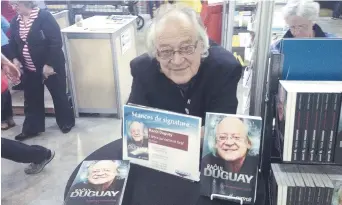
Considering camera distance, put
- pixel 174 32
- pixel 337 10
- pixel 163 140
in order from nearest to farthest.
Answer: pixel 163 140, pixel 174 32, pixel 337 10

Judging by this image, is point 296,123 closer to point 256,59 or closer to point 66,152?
point 256,59

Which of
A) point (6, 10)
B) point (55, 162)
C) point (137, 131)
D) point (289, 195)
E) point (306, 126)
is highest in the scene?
point (6, 10)

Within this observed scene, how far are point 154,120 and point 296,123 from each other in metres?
0.49

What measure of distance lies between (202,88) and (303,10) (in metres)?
1.23

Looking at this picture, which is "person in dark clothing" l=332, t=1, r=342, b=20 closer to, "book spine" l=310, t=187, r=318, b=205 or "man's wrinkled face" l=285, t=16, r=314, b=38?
"man's wrinkled face" l=285, t=16, r=314, b=38

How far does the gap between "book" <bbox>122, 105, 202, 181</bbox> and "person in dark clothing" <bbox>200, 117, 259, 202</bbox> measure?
8 cm

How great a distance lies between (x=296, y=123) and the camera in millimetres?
1101

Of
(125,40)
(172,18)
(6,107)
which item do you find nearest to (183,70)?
(172,18)

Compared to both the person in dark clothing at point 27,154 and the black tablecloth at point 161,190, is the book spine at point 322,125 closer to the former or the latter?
the black tablecloth at point 161,190

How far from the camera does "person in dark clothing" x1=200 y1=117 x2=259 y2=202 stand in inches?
45.1

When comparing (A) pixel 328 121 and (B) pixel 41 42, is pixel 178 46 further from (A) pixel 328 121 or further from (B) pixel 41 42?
(B) pixel 41 42

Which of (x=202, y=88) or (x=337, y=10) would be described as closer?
(x=202, y=88)

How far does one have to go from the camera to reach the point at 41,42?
3.15m

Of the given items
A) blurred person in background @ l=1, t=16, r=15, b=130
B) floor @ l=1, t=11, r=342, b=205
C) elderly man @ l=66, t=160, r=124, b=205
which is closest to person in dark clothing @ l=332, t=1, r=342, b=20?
floor @ l=1, t=11, r=342, b=205
